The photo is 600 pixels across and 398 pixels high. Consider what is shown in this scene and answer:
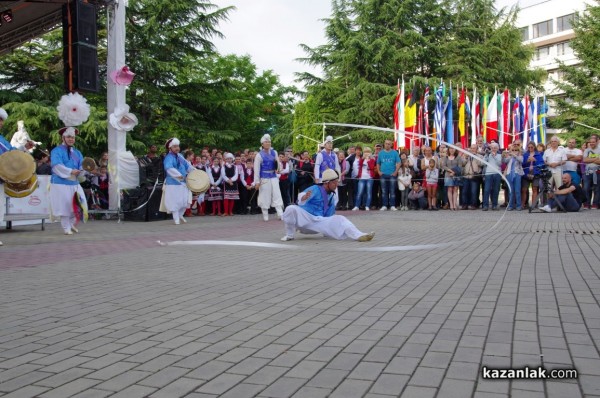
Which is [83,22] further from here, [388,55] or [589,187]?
[388,55]

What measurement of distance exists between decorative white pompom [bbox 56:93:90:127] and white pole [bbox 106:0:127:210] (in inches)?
61.2

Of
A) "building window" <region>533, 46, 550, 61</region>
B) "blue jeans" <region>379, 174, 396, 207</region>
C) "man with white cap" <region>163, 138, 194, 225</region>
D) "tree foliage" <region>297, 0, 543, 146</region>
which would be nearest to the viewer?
"man with white cap" <region>163, 138, 194, 225</region>

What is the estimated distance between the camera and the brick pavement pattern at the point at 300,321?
342cm

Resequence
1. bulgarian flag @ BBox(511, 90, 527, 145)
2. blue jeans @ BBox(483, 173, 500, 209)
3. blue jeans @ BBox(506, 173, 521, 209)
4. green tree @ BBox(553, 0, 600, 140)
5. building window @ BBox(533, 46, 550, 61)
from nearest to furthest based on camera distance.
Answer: blue jeans @ BBox(506, 173, 521, 209) → blue jeans @ BBox(483, 173, 500, 209) → bulgarian flag @ BBox(511, 90, 527, 145) → green tree @ BBox(553, 0, 600, 140) → building window @ BBox(533, 46, 550, 61)

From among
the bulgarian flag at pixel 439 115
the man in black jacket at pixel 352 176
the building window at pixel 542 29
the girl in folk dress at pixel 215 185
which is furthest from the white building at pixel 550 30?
the girl in folk dress at pixel 215 185

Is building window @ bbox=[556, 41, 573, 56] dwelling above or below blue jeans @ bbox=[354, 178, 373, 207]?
above

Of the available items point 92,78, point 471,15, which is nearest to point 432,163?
point 92,78

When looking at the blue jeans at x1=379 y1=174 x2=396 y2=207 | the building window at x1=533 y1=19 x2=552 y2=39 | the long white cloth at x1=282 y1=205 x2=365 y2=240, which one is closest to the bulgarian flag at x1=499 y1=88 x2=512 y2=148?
the blue jeans at x1=379 y1=174 x2=396 y2=207

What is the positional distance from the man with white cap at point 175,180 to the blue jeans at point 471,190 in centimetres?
909

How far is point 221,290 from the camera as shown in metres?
6.25

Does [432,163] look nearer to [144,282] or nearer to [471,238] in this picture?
[471,238]

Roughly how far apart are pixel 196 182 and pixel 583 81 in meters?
36.7

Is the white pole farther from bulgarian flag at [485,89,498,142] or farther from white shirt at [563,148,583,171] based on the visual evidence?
bulgarian flag at [485,89,498,142]

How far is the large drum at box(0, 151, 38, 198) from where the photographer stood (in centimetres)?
1164
